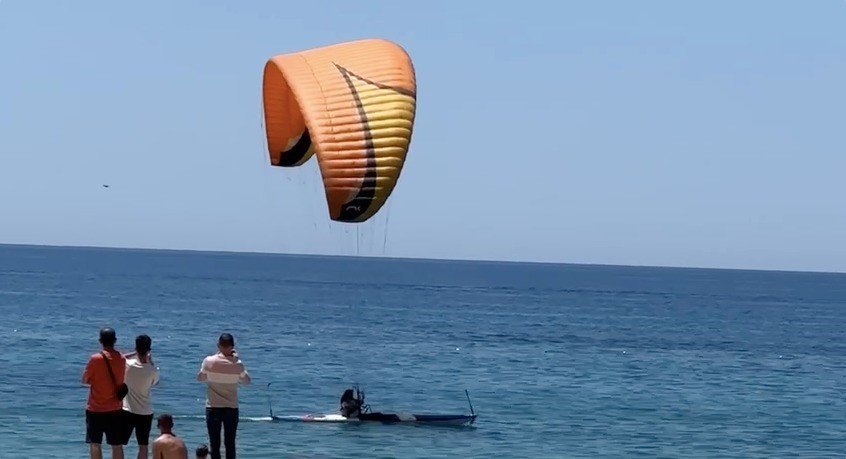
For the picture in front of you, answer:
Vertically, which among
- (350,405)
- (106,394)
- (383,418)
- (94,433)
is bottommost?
(383,418)

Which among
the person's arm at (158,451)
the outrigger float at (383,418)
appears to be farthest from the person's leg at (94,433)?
the outrigger float at (383,418)

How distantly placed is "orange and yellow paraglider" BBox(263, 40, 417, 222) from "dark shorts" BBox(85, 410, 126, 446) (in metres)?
5.76

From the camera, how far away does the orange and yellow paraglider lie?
2052cm

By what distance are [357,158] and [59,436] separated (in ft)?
44.3

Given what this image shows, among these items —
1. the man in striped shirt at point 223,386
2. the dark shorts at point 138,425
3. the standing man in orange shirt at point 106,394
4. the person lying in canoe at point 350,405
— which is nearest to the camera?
the standing man in orange shirt at point 106,394

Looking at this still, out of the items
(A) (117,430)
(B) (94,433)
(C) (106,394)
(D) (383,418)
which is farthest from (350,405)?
(C) (106,394)

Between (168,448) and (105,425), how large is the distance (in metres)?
1.13

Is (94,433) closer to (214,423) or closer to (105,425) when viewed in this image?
(105,425)

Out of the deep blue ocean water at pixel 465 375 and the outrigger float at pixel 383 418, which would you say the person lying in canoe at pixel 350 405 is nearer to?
the outrigger float at pixel 383 418

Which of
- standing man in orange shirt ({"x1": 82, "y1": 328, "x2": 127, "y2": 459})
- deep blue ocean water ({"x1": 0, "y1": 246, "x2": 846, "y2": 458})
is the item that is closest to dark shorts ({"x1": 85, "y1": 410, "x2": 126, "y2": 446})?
standing man in orange shirt ({"x1": 82, "y1": 328, "x2": 127, "y2": 459})

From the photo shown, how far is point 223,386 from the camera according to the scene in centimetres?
1653

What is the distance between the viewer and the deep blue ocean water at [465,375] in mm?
32812

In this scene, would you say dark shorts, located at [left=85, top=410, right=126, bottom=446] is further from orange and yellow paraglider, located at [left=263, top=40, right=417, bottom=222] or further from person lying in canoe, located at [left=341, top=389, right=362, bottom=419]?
person lying in canoe, located at [left=341, top=389, right=362, bottom=419]

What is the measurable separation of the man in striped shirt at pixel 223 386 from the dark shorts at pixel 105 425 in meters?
1.06
